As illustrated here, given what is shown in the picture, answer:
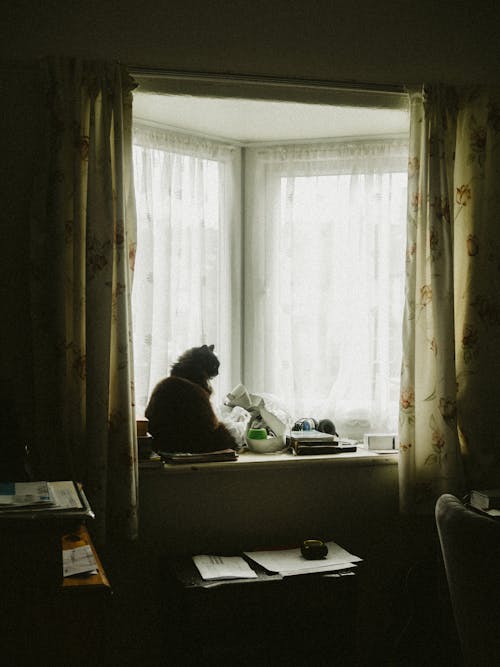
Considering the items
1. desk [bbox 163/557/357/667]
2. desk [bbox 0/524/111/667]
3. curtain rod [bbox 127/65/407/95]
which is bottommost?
desk [bbox 163/557/357/667]

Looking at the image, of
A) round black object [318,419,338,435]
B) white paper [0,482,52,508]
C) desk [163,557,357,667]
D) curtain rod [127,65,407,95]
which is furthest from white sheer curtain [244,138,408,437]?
white paper [0,482,52,508]

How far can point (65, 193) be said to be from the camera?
223cm

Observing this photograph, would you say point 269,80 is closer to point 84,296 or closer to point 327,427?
point 84,296

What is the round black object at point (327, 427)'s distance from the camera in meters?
2.74

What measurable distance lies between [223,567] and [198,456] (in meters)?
0.40

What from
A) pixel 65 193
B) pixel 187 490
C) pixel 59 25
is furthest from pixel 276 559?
pixel 59 25

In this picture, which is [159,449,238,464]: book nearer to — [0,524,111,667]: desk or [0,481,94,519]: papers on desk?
[0,481,94,519]: papers on desk

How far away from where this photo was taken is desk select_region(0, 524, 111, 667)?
1.07 metres

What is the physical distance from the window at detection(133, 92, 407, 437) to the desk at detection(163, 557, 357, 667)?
0.91 metres

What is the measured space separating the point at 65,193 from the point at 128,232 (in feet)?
0.79

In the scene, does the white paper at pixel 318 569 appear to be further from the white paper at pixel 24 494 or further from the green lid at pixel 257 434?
the white paper at pixel 24 494

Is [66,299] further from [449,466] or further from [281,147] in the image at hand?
[449,466]

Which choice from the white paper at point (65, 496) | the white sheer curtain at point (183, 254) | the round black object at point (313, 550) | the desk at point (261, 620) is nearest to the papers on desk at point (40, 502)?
the white paper at point (65, 496)

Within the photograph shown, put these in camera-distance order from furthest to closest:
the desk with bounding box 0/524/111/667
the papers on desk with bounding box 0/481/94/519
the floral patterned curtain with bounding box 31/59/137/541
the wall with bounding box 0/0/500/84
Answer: the wall with bounding box 0/0/500/84 → the floral patterned curtain with bounding box 31/59/137/541 → the papers on desk with bounding box 0/481/94/519 → the desk with bounding box 0/524/111/667
